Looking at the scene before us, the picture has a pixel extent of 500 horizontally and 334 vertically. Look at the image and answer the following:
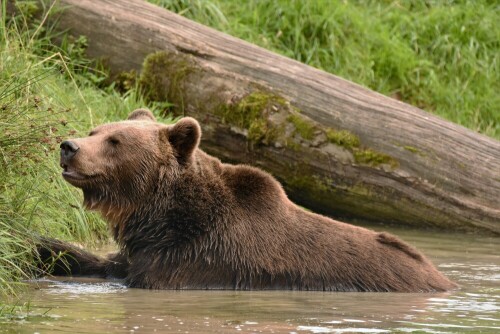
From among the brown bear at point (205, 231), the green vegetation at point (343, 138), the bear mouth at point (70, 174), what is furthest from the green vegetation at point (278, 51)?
the brown bear at point (205, 231)

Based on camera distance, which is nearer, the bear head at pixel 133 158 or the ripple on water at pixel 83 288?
the ripple on water at pixel 83 288

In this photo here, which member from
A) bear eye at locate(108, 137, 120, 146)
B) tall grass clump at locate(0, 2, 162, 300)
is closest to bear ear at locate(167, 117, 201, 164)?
bear eye at locate(108, 137, 120, 146)

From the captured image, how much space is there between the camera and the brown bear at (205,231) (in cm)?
718

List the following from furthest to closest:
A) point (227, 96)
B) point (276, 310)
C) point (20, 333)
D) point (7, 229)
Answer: point (227, 96)
point (7, 229)
point (276, 310)
point (20, 333)

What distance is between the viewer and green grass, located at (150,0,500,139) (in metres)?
13.7

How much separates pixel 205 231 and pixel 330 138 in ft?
10.8

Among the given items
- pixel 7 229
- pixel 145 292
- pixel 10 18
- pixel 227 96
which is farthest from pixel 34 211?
pixel 10 18

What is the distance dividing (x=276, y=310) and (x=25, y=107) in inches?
90.9

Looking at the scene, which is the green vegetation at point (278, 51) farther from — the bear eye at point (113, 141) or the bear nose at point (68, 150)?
the bear eye at point (113, 141)

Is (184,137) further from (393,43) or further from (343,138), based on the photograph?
(393,43)

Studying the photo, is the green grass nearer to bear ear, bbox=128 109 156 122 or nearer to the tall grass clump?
the tall grass clump

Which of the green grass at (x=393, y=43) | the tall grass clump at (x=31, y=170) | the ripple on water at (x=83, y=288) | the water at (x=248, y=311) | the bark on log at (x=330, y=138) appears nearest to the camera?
the water at (x=248, y=311)

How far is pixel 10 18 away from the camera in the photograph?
36.6 ft

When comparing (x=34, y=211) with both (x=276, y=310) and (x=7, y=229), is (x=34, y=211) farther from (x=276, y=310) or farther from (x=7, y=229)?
(x=276, y=310)
